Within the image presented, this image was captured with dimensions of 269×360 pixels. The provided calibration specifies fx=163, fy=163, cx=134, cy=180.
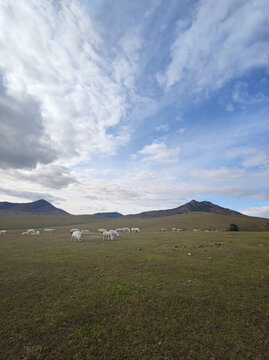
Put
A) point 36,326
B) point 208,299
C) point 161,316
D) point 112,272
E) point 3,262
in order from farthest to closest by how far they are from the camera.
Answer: point 3,262, point 112,272, point 208,299, point 161,316, point 36,326

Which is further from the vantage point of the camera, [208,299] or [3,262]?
[3,262]

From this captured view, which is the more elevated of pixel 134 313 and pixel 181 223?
pixel 181 223

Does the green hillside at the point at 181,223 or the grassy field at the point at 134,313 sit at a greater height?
the green hillside at the point at 181,223

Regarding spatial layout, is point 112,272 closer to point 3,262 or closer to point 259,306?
point 259,306

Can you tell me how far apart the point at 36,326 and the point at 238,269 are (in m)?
11.9

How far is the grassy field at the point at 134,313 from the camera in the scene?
181 inches

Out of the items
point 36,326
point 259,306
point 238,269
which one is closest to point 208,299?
point 259,306

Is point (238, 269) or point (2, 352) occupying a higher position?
point (238, 269)

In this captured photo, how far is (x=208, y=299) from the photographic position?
7160 millimetres

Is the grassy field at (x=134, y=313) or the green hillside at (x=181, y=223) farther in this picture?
the green hillside at (x=181, y=223)

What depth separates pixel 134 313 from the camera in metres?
6.20

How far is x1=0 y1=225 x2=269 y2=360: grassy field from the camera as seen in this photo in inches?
181

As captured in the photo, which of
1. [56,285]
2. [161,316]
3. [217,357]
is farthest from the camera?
[56,285]

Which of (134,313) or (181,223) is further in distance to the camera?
(181,223)
